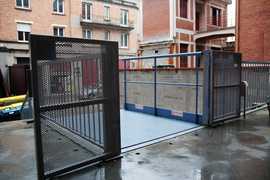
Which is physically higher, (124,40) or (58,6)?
(58,6)

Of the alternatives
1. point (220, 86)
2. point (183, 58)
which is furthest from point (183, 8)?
point (220, 86)

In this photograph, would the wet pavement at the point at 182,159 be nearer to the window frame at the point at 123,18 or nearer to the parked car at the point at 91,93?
the parked car at the point at 91,93

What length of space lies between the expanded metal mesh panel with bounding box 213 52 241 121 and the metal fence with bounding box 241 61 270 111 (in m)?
0.95

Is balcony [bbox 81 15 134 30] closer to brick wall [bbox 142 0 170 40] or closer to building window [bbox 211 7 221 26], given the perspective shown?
brick wall [bbox 142 0 170 40]

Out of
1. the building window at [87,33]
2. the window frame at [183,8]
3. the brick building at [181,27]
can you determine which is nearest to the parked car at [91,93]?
the brick building at [181,27]

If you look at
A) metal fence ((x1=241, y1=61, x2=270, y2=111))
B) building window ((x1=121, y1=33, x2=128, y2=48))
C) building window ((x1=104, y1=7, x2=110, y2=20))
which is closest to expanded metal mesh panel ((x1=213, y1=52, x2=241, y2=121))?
metal fence ((x1=241, y1=61, x2=270, y2=111))

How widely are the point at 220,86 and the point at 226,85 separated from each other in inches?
12.6

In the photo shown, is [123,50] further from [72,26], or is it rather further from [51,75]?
[51,75]

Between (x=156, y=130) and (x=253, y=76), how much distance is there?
4.26 metres

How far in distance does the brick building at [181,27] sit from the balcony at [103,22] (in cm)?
279

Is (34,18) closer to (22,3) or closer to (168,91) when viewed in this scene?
(22,3)

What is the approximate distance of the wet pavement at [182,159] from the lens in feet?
10.5

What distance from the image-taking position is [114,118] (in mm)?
3770

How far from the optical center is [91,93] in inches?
141
